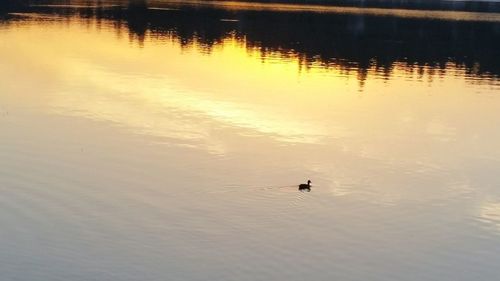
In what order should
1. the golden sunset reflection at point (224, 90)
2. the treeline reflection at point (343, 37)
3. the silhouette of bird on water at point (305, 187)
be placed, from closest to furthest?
the silhouette of bird on water at point (305, 187) → the golden sunset reflection at point (224, 90) → the treeline reflection at point (343, 37)

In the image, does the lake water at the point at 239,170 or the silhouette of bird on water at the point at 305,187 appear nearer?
the lake water at the point at 239,170

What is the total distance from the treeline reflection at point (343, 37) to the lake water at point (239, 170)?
555 cm

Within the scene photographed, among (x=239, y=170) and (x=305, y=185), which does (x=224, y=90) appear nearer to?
(x=239, y=170)

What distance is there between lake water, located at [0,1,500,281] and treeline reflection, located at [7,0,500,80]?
18.2 ft

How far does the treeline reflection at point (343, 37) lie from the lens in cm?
4772

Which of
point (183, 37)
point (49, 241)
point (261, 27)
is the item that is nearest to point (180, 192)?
point (49, 241)

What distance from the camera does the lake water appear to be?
1392cm

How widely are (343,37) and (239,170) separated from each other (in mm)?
45203

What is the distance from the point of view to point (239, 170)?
63.4ft

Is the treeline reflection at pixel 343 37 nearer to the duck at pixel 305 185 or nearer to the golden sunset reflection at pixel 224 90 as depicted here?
the golden sunset reflection at pixel 224 90

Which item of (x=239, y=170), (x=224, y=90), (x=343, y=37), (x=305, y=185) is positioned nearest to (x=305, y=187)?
A: (x=305, y=185)

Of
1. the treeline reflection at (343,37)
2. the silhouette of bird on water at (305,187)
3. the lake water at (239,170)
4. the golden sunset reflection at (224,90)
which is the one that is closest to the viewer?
the lake water at (239,170)

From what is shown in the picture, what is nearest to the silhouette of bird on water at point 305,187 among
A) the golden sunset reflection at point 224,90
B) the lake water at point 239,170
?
the lake water at point 239,170

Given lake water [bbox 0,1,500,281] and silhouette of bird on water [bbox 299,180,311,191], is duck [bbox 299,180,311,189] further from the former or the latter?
lake water [bbox 0,1,500,281]
